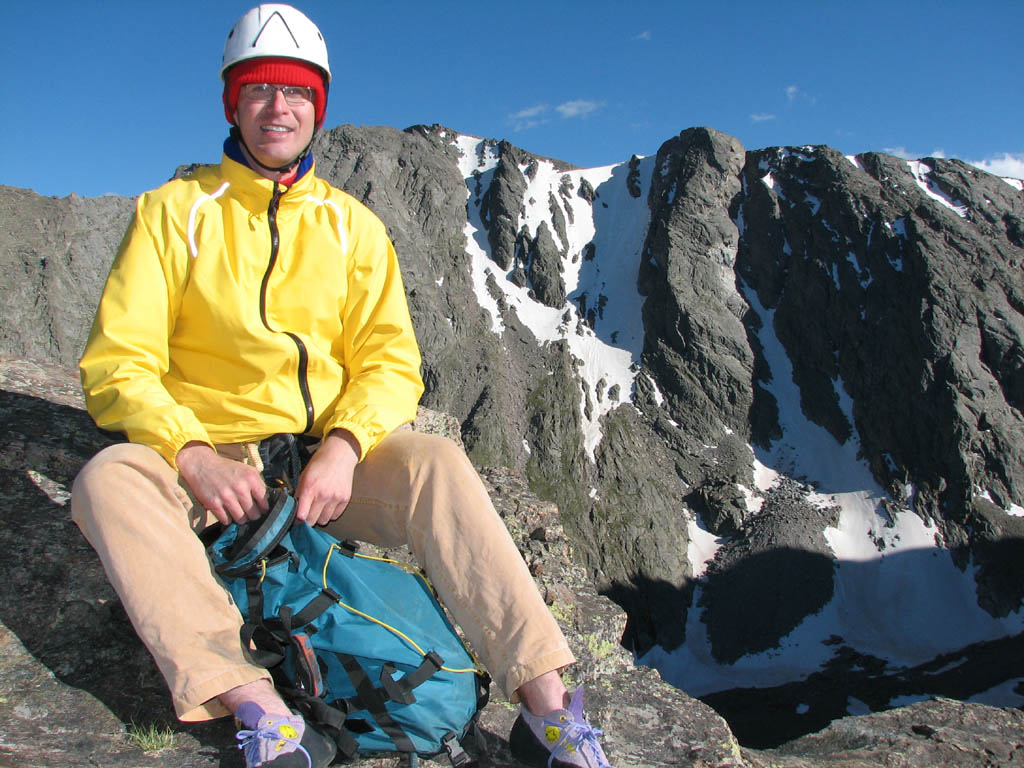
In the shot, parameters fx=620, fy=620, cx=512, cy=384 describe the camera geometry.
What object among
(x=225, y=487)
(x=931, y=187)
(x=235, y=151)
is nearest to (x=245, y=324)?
(x=225, y=487)

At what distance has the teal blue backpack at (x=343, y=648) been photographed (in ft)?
9.83

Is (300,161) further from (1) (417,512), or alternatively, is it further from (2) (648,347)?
(2) (648,347)

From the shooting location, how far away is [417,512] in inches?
139

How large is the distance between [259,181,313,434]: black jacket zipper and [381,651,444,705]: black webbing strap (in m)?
1.61

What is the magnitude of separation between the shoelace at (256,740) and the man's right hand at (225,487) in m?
0.97

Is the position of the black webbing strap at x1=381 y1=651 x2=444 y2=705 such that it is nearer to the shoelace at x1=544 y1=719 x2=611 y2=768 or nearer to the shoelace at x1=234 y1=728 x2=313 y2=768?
the shoelace at x1=234 y1=728 x2=313 y2=768

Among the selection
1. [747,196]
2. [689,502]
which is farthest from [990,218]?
[689,502]

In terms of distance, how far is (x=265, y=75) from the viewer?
12.9ft

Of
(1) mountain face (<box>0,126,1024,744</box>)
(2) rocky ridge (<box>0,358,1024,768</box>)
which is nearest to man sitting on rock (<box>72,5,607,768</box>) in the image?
(2) rocky ridge (<box>0,358,1024,768</box>)

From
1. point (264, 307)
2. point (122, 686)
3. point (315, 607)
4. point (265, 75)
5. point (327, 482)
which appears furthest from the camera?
point (265, 75)

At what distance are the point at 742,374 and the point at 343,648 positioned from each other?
287ft

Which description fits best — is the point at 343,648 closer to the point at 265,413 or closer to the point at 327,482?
the point at 327,482

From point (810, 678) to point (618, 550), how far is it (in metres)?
22.0

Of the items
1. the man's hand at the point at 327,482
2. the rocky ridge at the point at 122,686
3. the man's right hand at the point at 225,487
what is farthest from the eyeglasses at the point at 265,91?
the rocky ridge at the point at 122,686
